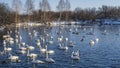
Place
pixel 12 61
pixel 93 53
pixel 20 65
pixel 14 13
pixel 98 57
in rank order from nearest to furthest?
pixel 20 65
pixel 12 61
pixel 98 57
pixel 93 53
pixel 14 13

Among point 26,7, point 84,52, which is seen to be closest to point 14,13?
point 26,7

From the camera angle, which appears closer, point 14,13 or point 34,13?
point 14,13

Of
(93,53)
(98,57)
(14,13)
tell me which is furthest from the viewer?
(14,13)

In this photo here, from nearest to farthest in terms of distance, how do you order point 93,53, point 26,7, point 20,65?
1. point 20,65
2. point 93,53
3. point 26,7

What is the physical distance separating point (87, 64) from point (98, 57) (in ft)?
13.8

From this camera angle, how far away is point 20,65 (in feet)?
92.4

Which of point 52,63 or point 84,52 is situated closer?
point 52,63

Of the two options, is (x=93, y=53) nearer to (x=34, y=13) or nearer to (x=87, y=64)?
(x=87, y=64)

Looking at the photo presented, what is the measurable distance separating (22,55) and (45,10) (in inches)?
3650

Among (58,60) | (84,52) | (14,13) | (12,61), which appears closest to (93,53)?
(84,52)

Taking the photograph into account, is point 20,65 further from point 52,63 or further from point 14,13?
point 14,13

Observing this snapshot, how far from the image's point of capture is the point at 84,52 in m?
35.8

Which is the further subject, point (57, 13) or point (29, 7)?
point (57, 13)

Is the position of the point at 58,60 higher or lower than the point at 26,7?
lower
